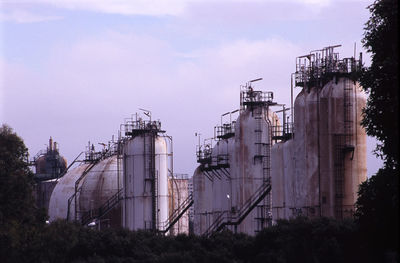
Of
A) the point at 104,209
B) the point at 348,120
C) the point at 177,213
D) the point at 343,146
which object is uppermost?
the point at 348,120

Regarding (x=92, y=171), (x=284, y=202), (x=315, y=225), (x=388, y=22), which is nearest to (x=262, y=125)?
(x=284, y=202)

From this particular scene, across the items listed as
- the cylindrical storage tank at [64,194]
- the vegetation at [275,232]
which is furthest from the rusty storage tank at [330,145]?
the cylindrical storage tank at [64,194]

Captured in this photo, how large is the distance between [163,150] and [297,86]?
21.4 meters

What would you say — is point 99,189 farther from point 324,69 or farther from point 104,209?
point 324,69

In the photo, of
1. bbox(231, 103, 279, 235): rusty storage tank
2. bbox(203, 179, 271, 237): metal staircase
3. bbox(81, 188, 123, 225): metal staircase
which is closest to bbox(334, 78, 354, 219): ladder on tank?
bbox(203, 179, 271, 237): metal staircase

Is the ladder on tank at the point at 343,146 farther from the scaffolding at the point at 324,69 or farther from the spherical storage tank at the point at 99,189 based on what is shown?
the spherical storage tank at the point at 99,189

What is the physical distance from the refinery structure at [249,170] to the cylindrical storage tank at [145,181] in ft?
0.25

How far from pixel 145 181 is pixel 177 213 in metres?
6.17

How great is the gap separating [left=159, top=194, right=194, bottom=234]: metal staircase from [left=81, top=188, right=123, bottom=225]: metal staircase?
450cm

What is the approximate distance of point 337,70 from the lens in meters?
54.7

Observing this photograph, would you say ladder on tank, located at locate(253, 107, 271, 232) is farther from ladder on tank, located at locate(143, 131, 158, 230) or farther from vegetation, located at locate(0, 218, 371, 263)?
ladder on tank, located at locate(143, 131, 158, 230)

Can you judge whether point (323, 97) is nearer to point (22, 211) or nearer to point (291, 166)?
point (291, 166)

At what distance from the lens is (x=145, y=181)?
76062 mm

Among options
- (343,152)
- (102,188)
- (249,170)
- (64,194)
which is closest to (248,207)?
(249,170)
